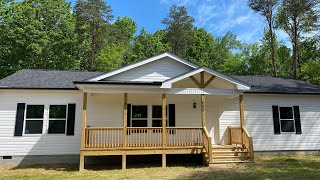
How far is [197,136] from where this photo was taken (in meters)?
12.0

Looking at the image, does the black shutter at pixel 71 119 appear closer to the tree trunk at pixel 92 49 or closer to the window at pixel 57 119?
the window at pixel 57 119

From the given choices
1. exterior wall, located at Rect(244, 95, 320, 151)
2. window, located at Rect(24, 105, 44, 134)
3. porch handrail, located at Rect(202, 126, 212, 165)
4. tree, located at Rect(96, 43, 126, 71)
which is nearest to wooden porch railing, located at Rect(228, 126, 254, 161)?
exterior wall, located at Rect(244, 95, 320, 151)

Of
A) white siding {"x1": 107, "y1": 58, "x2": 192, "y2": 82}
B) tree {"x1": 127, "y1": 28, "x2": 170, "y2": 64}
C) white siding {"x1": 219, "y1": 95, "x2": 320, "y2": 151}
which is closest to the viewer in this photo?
white siding {"x1": 107, "y1": 58, "x2": 192, "y2": 82}

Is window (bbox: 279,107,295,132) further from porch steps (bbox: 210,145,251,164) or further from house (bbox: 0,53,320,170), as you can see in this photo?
porch steps (bbox: 210,145,251,164)

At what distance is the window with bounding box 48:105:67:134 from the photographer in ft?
41.8

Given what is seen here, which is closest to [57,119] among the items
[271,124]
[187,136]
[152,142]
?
[152,142]

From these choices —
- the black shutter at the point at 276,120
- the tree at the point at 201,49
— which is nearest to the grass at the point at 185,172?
the black shutter at the point at 276,120

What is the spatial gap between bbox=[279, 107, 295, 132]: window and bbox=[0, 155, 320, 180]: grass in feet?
8.73

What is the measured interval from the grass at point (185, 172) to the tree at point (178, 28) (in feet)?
90.9

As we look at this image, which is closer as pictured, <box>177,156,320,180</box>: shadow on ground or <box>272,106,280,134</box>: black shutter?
<box>177,156,320,180</box>: shadow on ground

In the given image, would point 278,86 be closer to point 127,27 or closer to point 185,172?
point 185,172

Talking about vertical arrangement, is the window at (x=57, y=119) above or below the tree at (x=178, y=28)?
below

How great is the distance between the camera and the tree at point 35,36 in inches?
1030

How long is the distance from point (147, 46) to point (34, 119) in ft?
95.6
